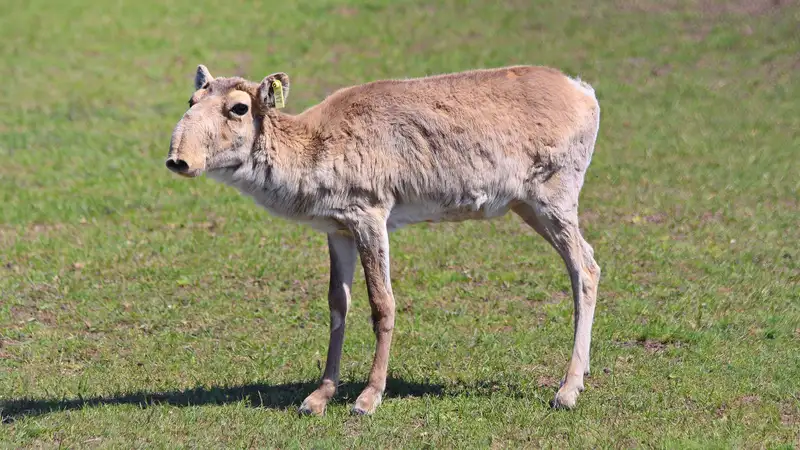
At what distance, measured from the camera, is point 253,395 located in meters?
8.28

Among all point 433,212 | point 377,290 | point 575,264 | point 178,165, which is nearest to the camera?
point 178,165

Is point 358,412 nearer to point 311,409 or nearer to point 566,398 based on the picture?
point 311,409

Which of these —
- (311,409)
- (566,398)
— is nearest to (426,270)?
(566,398)

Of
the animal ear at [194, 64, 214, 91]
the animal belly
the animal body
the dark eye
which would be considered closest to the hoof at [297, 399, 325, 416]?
the animal body

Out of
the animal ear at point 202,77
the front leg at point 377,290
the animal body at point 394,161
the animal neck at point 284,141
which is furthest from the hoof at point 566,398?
the animal ear at point 202,77

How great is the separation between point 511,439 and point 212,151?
2764 mm

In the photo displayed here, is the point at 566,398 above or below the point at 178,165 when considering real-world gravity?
below

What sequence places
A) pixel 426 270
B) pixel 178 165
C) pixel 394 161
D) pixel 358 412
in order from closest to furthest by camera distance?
pixel 178 165, pixel 358 412, pixel 394 161, pixel 426 270

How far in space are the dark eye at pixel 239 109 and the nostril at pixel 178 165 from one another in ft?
1.98

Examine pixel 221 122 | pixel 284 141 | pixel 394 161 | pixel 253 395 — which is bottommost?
pixel 253 395

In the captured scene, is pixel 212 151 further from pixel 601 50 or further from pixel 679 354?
pixel 601 50

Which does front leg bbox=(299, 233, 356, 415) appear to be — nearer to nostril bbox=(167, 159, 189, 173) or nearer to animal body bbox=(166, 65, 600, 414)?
animal body bbox=(166, 65, 600, 414)

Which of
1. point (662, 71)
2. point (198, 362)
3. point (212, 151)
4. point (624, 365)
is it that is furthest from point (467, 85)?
point (662, 71)

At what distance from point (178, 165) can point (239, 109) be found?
67 centimetres
